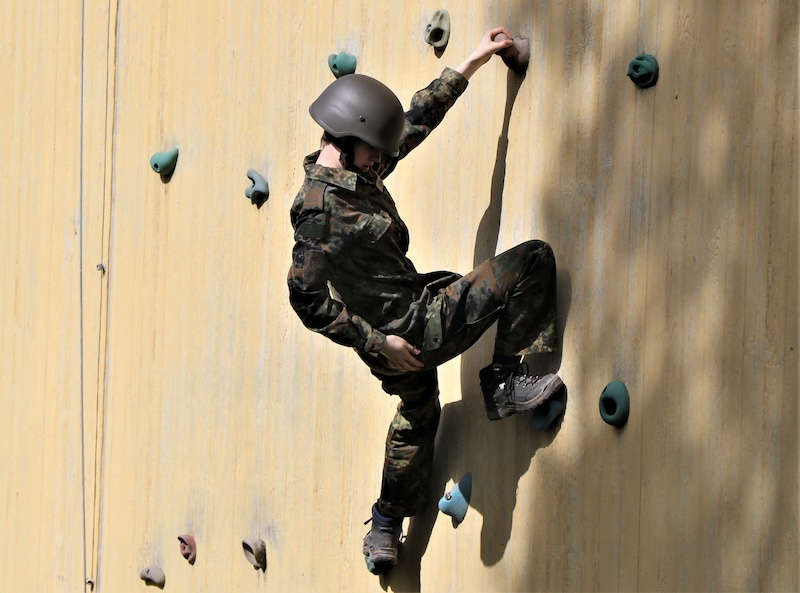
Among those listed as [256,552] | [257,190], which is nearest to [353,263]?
[257,190]

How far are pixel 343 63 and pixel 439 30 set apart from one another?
56 centimetres

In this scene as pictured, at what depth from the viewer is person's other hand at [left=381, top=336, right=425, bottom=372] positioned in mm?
5508

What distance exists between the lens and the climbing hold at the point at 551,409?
18.5 ft

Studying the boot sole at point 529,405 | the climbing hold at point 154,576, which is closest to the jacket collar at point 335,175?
the boot sole at point 529,405

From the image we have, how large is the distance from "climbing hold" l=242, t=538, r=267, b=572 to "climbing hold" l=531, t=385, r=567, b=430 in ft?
5.97

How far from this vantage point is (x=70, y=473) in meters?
8.53

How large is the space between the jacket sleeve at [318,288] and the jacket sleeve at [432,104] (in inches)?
22.8

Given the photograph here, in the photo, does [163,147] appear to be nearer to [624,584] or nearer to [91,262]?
[91,262]

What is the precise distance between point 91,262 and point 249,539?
2.08 meters

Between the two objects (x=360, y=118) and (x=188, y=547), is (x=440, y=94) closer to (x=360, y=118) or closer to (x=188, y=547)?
(x=360, y=118)

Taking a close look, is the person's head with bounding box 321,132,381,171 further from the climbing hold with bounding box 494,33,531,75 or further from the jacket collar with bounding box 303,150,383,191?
the climbing hold with bounding box 494,33,531,75

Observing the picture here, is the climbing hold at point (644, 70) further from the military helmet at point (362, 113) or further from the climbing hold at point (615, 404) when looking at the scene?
the climbing hold at point (615, 404)

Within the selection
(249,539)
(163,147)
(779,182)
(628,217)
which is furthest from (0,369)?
(779,182)

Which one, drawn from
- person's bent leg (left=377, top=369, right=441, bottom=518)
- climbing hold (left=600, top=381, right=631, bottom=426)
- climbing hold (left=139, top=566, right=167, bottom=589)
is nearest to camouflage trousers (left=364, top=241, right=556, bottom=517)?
person's bent leg (left=377, top=369, right=441, bottom=518)
